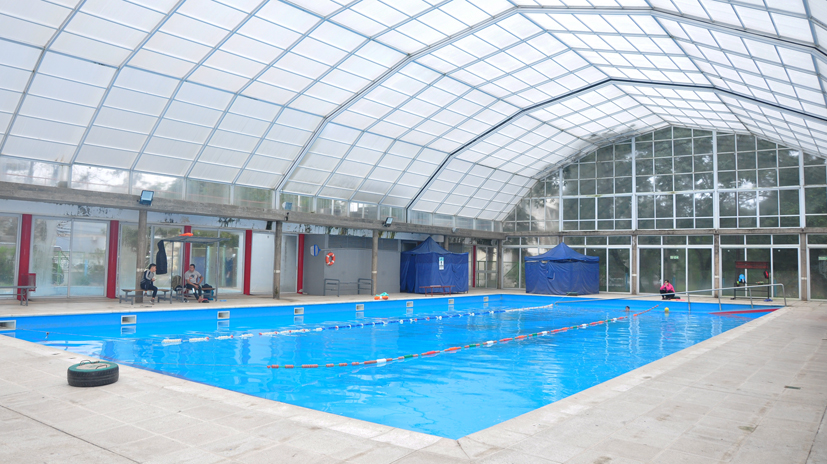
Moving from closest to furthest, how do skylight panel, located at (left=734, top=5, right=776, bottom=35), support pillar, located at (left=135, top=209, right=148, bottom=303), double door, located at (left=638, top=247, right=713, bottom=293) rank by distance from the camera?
1. skylight panel, located at (left=734, top=5, right=776, bottom=35)
2. support pillar, located at (left=135, top=209, right=148, bottom=303)
3. double door, located at (left=638, top=247, right=713, bottom=293)

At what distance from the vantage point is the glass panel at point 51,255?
16.5m

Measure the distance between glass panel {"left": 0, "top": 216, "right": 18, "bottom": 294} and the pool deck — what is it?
38.6ft

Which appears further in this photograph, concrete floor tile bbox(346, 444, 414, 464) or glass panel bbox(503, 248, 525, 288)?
glass panel bbox(503, 248, 525, 288)

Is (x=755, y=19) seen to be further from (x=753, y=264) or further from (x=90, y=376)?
(x=753, y=264)

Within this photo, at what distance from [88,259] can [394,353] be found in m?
12.6

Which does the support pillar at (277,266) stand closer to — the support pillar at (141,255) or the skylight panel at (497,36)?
the support pillar at (141,255)

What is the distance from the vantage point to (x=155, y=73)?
14.0 metres

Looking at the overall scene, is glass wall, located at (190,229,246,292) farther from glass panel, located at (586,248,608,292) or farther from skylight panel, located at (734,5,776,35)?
glass panel, located at (586,248,608,292)

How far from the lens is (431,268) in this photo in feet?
81.1

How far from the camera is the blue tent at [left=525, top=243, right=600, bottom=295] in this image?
25.6 m

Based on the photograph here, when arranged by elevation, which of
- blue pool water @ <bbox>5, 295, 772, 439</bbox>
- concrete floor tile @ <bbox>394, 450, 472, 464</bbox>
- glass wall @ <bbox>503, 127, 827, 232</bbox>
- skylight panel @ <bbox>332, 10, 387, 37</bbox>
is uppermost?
skylight panel @ <bbox>332, 10, 387, 37</bbox>

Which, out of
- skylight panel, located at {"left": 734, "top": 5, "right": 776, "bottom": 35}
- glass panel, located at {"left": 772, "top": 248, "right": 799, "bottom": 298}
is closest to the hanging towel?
skylight panel, located at {"left": 734, "top": 5, "right": 776, "bottom": 35}

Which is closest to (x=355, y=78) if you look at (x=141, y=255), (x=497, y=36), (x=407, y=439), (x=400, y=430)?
(x=497, y=36)

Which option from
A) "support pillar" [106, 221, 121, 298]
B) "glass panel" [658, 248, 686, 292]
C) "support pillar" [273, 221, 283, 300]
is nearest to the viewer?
"support pillar" [106, 221, 121, 298]
